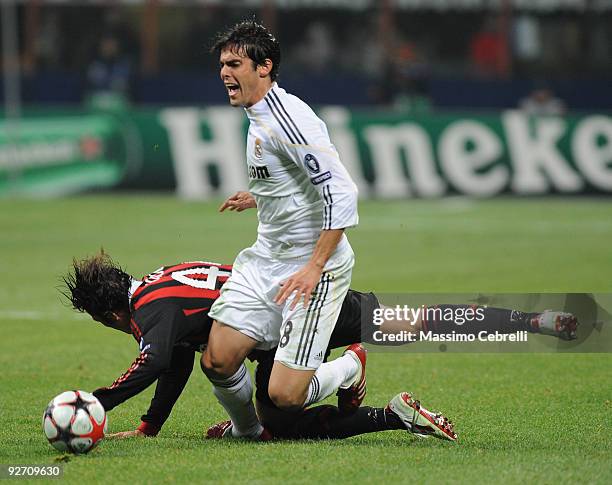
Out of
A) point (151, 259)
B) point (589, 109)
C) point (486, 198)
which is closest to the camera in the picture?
point (151, 259)

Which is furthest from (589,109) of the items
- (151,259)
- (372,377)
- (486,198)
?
(372,377)

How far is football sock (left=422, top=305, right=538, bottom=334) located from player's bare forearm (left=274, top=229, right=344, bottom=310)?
1161 mm

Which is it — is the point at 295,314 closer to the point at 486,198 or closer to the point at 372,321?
the point at 372,321

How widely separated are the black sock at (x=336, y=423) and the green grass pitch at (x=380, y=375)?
0.08 metres

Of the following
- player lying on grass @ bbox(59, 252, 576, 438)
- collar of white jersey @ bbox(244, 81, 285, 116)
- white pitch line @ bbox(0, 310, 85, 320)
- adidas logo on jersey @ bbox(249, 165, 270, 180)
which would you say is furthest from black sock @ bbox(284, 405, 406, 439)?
white pitch line @ bbox(0, 310, 85, 320)

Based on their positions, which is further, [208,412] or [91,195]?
[91,195]

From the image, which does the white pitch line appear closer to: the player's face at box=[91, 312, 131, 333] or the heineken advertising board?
the player's face at box=[91, 312, 131, 333]

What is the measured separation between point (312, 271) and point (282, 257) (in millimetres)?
438

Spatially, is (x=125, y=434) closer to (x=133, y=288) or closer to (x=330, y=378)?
(x=133, y=288)

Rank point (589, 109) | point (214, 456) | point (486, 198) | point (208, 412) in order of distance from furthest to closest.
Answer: point (589, 109), point (486, 198), point (208, 412), point (214, 456)

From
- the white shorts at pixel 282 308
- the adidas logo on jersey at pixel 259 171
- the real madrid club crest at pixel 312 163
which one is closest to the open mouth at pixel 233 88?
the adidas logo on jersey at pixel 259 171

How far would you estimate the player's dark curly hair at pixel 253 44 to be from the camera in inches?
243

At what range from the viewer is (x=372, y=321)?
6.73m

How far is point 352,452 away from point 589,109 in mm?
24585
